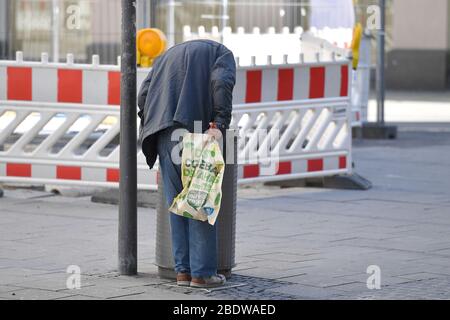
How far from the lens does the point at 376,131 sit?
17516 millimetres

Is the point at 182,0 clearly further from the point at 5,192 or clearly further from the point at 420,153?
the point at 5,192

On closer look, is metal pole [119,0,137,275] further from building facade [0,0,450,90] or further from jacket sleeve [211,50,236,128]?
building facade [0,0,450,90]

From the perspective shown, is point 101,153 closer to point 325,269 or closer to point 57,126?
point 57,126

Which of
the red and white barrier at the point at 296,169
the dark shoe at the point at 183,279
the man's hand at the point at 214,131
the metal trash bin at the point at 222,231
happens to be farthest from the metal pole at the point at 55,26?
the man's hand at the point at 214,131

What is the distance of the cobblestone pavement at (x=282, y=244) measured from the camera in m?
7.43

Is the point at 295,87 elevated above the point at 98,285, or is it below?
above

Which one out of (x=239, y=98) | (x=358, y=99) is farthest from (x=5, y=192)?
(x=358, y=99)

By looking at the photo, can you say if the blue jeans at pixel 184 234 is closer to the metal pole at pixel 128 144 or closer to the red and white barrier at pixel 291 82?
the metal pole at pixel 128 144

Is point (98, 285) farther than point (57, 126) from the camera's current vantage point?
No

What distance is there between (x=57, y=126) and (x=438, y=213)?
11.4 feet

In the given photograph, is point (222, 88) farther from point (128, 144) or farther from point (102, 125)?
point (102, 125)
